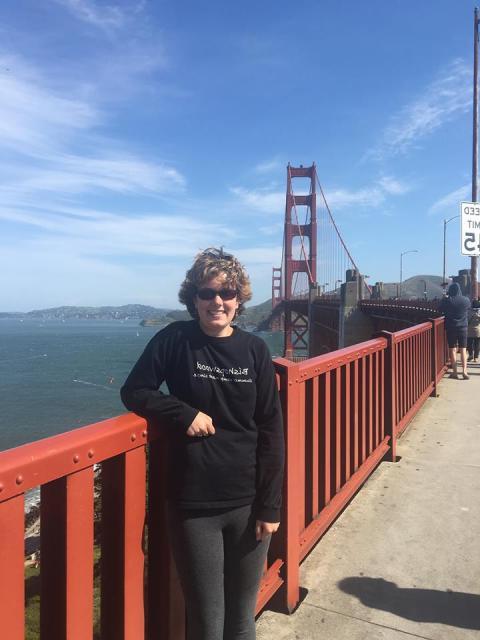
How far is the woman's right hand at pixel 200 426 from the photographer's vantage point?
1.57 m

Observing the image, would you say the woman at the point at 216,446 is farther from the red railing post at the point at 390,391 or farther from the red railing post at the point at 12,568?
the red railing post at the point at 390,391

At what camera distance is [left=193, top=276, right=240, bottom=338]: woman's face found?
1.73m

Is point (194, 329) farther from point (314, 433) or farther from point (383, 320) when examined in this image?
point (383, 320)

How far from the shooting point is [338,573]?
2.66 m

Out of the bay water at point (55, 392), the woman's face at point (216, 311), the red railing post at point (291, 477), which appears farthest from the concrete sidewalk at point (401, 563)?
the bay water at point (55, 392)

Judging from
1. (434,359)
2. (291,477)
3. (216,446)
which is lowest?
(291,477)

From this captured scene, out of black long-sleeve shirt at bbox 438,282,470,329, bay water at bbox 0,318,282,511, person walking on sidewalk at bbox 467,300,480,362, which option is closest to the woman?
black long-sleeve shirt at bbox 438,282,470,329

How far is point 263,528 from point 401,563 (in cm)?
139

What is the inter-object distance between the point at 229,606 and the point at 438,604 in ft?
3.81

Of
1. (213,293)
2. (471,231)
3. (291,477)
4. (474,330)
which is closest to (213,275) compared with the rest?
(213,293)

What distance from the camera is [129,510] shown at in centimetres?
153

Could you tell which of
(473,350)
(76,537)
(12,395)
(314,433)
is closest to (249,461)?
(76,537)

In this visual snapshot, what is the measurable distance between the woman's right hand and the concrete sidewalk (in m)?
1.16

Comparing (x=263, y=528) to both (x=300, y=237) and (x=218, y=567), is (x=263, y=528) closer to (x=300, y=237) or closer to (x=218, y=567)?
(x=218, y=567)
